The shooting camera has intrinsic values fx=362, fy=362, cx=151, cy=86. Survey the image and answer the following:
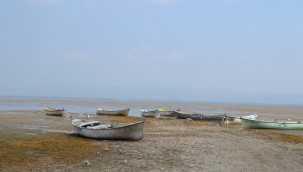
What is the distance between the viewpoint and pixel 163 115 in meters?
44.7

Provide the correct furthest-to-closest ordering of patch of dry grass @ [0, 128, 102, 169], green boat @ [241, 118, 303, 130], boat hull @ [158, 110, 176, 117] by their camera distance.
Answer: boat hull @ [158, 110, 176, 117] < green boat @ [241, 118, 303, 130] < patch of dry grass @ [0, 128, 102, 169]

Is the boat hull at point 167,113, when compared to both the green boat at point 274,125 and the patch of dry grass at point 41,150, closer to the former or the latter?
the green boat at point 274,125

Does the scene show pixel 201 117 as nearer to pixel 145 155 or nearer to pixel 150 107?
pixel 145 155

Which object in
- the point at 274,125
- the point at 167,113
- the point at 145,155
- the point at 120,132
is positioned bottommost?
the point at 145,155

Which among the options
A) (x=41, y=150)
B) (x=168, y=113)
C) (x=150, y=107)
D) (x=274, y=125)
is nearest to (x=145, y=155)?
(x=41, y=150)

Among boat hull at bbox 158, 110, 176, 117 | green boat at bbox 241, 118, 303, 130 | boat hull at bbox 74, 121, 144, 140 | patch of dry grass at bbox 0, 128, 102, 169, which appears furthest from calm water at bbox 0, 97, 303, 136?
patch of dry grass at bbox 0, 128, 102, 169

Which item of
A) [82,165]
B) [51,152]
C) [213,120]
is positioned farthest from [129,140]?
[213,120]

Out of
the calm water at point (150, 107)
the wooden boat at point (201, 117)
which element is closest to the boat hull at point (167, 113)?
the wooden boat at point (201, 117)

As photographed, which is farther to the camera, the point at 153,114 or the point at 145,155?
the point at 153,114

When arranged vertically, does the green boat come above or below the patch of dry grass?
above

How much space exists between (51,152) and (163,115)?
3040 cm

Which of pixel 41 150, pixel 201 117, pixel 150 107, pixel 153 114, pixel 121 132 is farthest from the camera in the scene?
pixel 150 107

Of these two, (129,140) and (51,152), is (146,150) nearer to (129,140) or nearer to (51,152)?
(129,140)

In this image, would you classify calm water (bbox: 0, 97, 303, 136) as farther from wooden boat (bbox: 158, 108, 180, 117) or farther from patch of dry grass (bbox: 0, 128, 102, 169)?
patch of dry grass (bbox: 0, 128, 102, 169)
